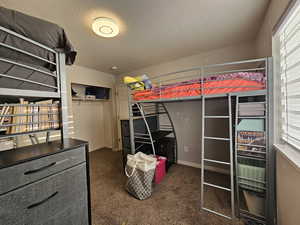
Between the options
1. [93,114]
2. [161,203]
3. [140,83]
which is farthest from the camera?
[93,114]

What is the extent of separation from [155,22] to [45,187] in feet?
6.61

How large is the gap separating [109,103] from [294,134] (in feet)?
13.0

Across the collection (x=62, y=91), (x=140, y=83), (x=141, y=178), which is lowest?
(x=141, y=178)

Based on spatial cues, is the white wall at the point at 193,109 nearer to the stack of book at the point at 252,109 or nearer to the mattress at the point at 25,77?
the stack of book at the point at 252,109

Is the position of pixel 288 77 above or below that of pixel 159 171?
above

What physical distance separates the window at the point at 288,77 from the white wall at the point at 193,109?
1.03m

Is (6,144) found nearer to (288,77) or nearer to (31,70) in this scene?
(31,70)

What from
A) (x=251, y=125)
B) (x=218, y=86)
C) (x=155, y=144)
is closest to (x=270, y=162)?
(x=251, y=125)

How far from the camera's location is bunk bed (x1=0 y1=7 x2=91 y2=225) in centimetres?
66

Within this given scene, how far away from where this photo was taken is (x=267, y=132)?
127 cm

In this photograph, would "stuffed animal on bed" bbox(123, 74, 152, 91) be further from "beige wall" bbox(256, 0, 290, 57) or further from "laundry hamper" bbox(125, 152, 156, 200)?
"beige wall" bbox(256, 0, 290, 57)

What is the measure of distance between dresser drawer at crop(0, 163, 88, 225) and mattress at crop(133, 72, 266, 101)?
56.5 inches

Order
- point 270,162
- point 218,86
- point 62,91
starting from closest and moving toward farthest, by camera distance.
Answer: point 62,91 → point 270,162 → point 218,86

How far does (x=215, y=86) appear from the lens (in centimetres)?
150
